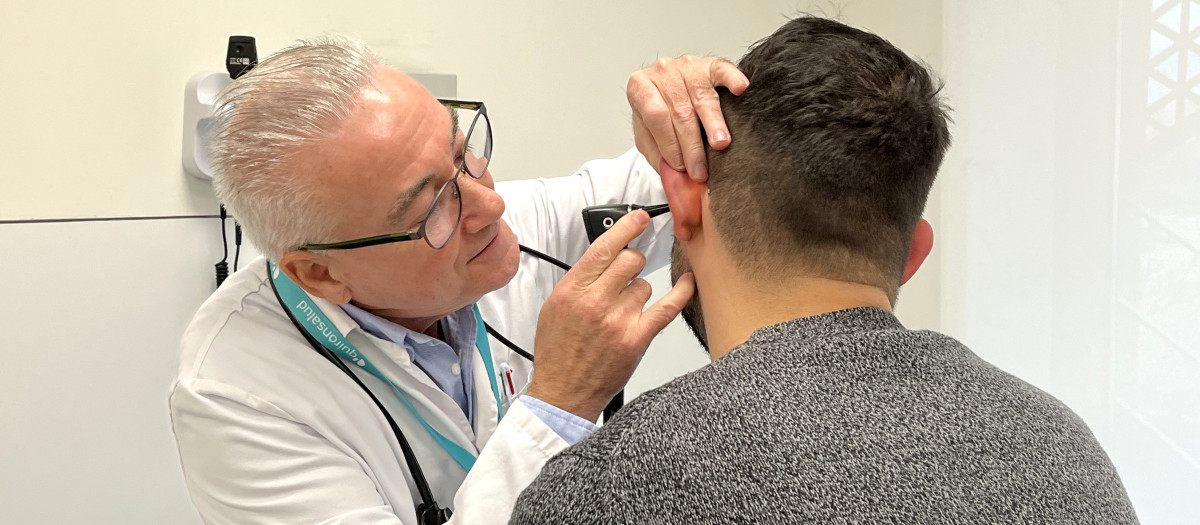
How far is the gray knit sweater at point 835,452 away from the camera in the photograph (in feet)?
2.31

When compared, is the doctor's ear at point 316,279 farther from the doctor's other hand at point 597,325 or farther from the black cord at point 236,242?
the black cord at point 236,242

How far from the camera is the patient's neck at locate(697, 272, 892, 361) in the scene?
35.4 inches

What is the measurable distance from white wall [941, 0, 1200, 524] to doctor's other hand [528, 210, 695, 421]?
4.32 ft

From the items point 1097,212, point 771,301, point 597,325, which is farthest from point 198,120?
point 1097,212

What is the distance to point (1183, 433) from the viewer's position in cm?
180

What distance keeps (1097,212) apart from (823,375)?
4.77 feet

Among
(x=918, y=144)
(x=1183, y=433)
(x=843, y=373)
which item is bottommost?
(x=1183, y=433)

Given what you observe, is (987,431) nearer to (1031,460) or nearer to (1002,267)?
(1031,460)

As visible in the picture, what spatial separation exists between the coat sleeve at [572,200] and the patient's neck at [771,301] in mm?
482

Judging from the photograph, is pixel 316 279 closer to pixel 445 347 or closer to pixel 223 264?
pixel 445 347

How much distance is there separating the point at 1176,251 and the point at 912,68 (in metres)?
1.24

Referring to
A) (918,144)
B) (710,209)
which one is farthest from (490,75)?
(918,144)

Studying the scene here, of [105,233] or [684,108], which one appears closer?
[684,108]

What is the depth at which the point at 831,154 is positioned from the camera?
877 millimetres
